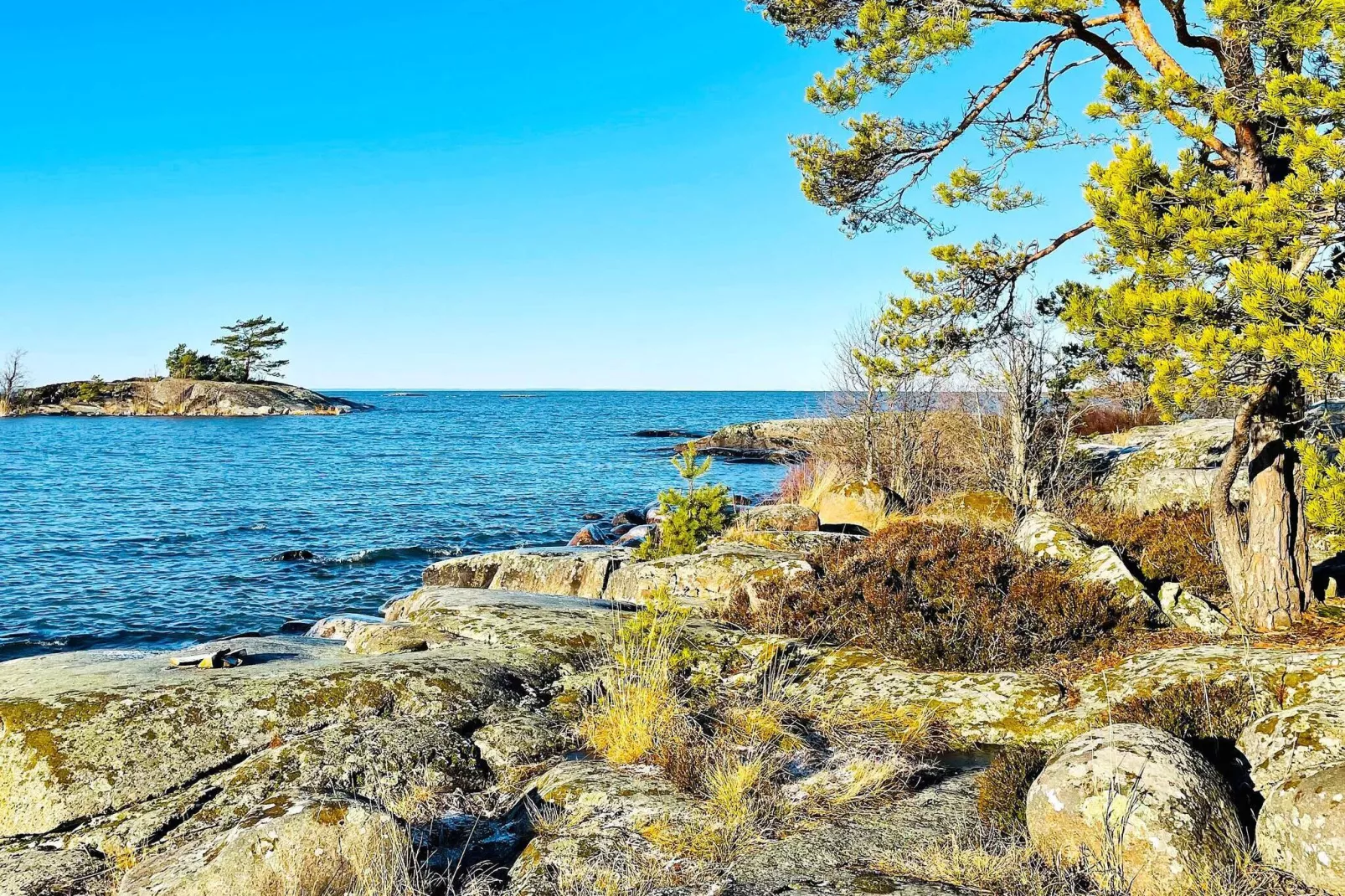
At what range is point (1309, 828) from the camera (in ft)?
12.5

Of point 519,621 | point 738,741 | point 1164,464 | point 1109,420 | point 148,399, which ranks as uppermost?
point 148,399

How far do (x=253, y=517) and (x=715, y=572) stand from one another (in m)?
20.7

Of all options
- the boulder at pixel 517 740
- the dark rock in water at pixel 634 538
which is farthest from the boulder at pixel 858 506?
the boulder at pixel 517 740

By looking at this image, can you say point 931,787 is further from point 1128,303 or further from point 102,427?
point 102,427

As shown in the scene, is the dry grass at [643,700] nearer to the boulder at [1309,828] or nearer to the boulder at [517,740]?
the boulder at [517,740]

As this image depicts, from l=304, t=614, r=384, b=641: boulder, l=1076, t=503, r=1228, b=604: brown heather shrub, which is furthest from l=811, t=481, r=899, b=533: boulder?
l=304, t=614, r=384, b=641: boulder

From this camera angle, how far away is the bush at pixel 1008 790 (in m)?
4.51

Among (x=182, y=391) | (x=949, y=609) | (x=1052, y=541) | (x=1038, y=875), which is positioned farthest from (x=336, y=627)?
(x=182, y=391)

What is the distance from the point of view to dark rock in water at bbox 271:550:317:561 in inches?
760

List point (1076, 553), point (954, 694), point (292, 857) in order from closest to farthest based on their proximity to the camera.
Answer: point (292, 857) → point (954, 694) → point (1076, 553)

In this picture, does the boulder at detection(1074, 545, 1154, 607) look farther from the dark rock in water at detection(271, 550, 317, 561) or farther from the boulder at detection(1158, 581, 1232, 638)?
the dark rock in water at detection(271, 550, 317, 561)

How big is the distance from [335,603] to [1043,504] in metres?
13.3

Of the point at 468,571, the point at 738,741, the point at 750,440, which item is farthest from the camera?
the point at 750,440

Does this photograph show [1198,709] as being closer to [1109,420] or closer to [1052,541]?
[1052,541]
